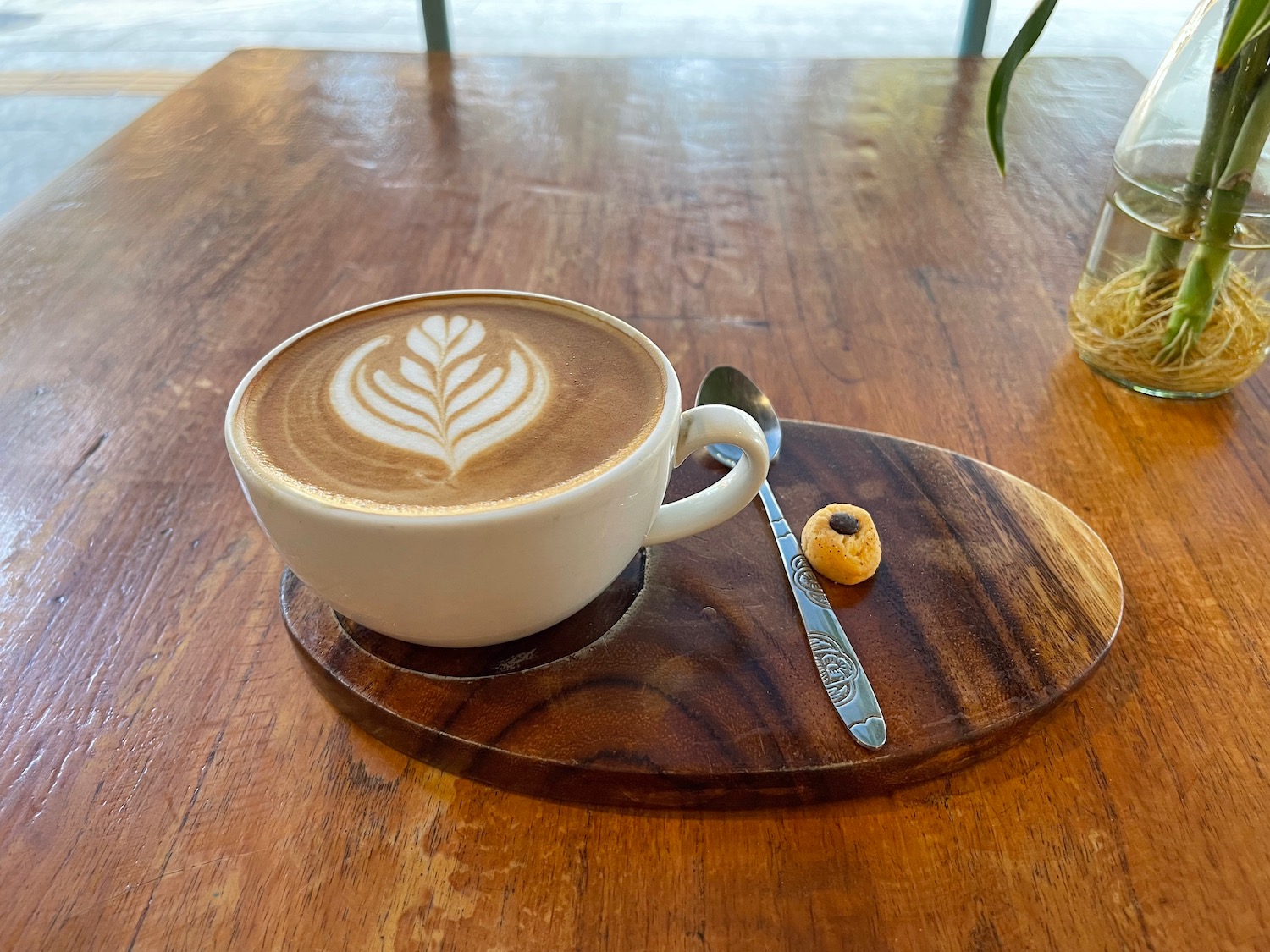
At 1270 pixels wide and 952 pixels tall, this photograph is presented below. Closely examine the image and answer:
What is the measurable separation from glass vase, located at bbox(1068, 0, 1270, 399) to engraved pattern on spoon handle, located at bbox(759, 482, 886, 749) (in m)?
0.37

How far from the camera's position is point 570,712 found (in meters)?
0.49

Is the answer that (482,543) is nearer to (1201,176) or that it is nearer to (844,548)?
(844,548)

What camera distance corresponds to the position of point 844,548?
562 mm

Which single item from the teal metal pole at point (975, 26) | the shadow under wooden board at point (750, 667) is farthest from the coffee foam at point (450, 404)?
the teal metal pole at point (975, 26)

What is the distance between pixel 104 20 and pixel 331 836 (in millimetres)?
4678

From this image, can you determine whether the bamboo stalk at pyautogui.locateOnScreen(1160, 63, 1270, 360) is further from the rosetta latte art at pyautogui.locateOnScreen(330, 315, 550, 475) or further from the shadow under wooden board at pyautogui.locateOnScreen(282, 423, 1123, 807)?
the rosetta latte art at pyautogui.locateOnScreen(330, 315, 550, 475)

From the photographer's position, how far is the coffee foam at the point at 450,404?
47 centimetres

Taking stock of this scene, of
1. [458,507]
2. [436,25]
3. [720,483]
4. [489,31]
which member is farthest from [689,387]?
[489,31]

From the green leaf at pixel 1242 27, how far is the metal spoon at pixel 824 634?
1.16ft

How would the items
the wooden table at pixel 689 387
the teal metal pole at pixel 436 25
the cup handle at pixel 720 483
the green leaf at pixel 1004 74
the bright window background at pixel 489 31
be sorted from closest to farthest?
the wooden table at pixel 689 387 < the cup handle at pixel 720 483 < the green leaf at pixel 1004 74 < the teal metal pole at pixel 436 25 < the bright window background at pixel 489 31

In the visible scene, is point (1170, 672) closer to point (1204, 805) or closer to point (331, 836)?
point (1204, 805)

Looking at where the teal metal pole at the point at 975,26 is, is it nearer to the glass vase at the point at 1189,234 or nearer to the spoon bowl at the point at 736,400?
the glass vase at the point at 1189,234

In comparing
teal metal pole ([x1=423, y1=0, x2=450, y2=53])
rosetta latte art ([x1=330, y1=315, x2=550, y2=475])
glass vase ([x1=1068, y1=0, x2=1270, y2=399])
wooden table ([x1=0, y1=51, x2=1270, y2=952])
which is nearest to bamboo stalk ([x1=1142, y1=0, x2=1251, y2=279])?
glass vase ([x1=1068, y1=0, x2=1270, y2=399])

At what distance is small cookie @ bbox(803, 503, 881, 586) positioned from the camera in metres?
0.56
